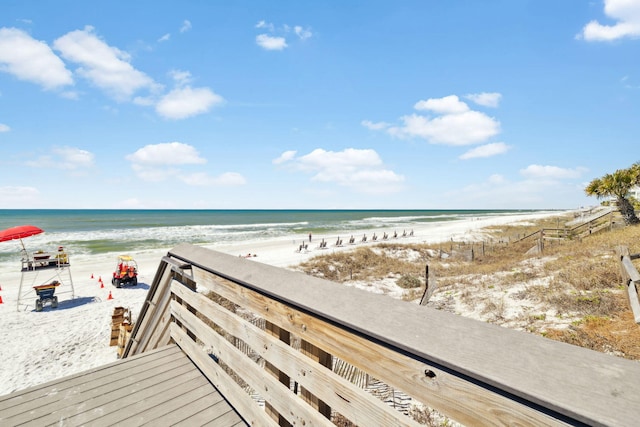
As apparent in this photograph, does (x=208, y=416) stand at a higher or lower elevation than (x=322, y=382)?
lower

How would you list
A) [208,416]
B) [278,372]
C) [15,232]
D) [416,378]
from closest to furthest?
[416,378], [278,372], [208,416], [15,232]

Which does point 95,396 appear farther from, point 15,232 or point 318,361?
point 15,232

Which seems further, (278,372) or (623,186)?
(623,186)

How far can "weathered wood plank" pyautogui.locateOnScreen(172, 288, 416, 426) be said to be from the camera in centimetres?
132

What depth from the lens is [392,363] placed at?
1246mm

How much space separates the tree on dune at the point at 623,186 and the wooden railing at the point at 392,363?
25.1 m

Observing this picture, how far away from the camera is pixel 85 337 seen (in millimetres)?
9031

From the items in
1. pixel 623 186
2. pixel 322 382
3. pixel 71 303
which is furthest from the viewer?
pixel 623 186

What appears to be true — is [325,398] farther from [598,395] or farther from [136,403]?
[136,403]

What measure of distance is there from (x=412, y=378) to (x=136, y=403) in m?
2.50

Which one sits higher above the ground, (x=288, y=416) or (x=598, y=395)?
(x=598, y=395)

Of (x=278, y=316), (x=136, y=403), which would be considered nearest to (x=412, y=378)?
(x=278, y=316)

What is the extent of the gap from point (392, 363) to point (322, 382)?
55 cm

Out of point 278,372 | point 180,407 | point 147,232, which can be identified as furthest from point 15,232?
point 147,232
